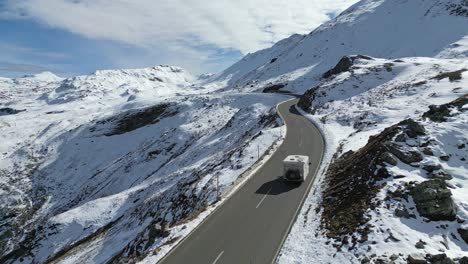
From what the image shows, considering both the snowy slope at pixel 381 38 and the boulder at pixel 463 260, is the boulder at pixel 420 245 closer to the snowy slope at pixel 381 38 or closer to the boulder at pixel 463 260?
the boulder at pixel 463 260

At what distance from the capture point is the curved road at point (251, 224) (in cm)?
1535

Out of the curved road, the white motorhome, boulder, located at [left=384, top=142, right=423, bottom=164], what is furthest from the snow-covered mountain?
the white motorhome

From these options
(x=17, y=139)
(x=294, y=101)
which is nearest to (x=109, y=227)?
(x=294, y=101)

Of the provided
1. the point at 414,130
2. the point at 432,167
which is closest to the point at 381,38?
the point at 414,130

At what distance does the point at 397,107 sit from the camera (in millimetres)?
37750

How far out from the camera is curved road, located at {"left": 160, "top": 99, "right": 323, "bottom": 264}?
15352mm

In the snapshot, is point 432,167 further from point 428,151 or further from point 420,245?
point 420,245

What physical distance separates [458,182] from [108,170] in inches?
2374

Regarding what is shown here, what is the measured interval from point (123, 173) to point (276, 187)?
43778mm

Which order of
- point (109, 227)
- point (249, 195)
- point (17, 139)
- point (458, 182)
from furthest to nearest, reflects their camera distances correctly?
point (17, 139), point (109, 227), point (249, 195), point (458, 182)

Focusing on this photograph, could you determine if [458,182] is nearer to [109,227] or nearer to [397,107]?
[397,107]

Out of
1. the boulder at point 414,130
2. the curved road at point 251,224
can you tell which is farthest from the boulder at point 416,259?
the boulder at point 414,130

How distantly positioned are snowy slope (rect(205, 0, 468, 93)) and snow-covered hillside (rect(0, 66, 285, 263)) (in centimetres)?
3521

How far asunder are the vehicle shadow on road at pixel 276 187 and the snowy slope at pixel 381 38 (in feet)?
212
